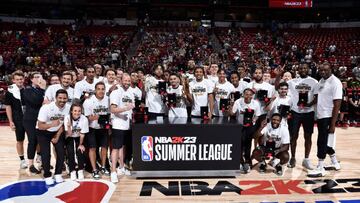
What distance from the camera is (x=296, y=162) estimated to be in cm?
603

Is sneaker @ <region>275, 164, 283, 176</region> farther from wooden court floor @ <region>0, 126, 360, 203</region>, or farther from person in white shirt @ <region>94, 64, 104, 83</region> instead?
person in white shirt @ <region>94, 64, 104, 83</region>

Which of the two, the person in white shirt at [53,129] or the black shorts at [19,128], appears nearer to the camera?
the person in white shirt at [53,129]

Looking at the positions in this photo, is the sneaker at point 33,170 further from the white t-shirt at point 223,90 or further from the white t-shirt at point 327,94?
the white t-shirt at point 327,94

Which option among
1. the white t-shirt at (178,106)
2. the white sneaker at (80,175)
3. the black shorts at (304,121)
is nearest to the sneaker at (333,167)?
the black shorts at (304,121)

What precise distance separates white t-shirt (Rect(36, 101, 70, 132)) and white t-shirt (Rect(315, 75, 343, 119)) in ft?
12.4

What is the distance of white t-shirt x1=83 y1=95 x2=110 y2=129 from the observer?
16.5 feet

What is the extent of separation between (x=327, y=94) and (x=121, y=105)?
309cm

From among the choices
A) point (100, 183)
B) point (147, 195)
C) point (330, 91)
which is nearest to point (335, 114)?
point (330, 91)

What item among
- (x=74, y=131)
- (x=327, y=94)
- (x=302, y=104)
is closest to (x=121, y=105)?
(x=74, y=131)

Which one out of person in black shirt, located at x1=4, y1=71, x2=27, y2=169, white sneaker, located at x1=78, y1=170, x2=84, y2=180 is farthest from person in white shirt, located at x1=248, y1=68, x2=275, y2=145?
person in black shirt, located at x1=4, y1=71, x2=27, y2=169

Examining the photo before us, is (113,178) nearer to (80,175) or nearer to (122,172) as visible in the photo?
(122,172)

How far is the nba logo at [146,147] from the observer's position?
5.03 meters

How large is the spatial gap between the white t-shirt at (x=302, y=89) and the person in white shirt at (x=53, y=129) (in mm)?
3527

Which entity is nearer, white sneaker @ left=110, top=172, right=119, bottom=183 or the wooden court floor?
the wooden court floor
